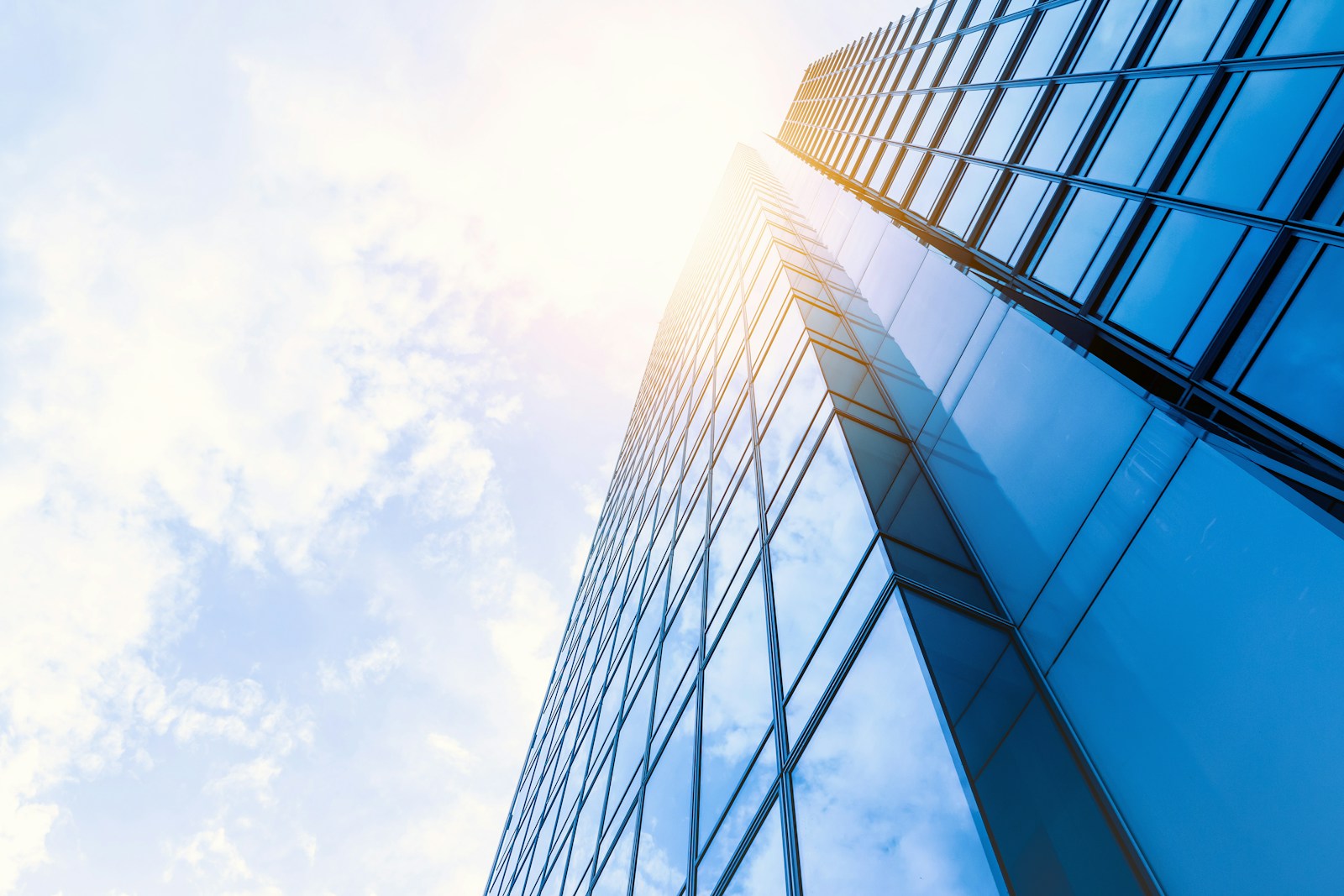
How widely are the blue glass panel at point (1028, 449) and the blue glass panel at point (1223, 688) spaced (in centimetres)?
97

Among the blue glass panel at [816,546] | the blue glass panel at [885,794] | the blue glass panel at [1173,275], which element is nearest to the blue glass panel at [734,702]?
the blue glass panel at [816,546]

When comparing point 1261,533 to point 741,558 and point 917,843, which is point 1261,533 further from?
point 741,558

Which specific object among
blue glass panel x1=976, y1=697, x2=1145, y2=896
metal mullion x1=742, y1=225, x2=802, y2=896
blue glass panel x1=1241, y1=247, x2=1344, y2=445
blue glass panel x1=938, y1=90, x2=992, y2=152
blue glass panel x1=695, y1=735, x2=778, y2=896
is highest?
blue glass panel x1=938, y1=90, x2=992, y2=152

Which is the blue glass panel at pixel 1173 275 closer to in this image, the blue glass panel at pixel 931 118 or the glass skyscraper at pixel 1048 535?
the glass skyscraper at pixel 1048 535

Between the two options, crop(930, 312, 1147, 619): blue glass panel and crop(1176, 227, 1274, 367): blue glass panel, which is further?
crop(1176, 227, 1274, 367): blue glass panel

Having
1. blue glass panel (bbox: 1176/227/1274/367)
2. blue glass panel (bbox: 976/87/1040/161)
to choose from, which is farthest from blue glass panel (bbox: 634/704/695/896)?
blue glass panel (bbox: 976/87/1040/161)

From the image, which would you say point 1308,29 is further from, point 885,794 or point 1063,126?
point 885,794

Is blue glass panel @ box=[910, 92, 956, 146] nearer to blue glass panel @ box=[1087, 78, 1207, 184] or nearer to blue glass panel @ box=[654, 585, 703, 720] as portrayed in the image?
blue glass panel @ box=[1087, 78, 1207, 184]

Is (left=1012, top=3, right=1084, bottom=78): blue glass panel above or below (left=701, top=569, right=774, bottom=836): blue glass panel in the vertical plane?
above

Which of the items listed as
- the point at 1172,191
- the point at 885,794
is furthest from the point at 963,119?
the point at 885,794

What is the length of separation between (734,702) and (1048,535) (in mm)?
3977

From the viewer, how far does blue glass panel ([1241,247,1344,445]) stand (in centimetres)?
618

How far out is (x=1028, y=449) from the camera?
7.94m

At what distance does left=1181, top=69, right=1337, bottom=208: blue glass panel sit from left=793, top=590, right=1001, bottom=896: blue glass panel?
5506 mm
